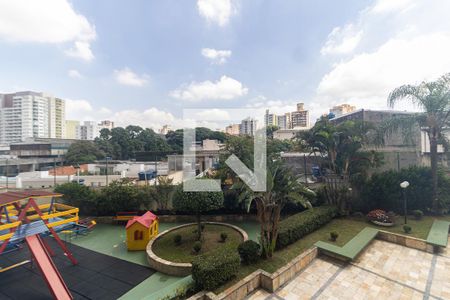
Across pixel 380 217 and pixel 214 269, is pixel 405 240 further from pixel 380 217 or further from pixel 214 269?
pixel 214 269

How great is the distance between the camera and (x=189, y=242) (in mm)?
8078

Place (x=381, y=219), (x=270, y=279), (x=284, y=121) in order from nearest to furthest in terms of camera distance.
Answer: (x=270, y=279) → (x=381, y=219) → (x=284, y=121)

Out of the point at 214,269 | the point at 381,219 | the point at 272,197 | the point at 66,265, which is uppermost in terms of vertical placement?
the point at 272,197

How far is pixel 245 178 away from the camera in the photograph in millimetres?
6652

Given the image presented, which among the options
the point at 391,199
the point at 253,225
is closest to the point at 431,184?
the point at 391,199

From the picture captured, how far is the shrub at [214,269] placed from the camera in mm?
4863

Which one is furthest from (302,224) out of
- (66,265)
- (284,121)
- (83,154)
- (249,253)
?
(284,121)

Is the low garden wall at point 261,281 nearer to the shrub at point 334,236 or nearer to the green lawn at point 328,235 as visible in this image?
the green lawn at point 328,235

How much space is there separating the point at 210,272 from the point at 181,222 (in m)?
6.78

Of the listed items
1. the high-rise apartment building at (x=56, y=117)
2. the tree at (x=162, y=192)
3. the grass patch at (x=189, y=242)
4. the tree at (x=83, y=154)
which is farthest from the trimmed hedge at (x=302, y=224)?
the high-rise apartment building at (x=56, y=117)

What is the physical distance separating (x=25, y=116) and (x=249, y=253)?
84.4m

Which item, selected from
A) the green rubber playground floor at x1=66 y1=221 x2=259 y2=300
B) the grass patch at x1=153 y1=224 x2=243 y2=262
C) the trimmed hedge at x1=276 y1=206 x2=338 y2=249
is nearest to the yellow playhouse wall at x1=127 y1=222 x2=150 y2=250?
the green rubber playground floor at x1=66 y1=221 x2=259 y2=300

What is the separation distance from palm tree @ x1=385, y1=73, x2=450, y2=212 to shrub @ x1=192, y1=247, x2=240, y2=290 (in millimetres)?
9747

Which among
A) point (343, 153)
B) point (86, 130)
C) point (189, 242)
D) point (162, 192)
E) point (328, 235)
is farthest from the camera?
point (86, 130)
